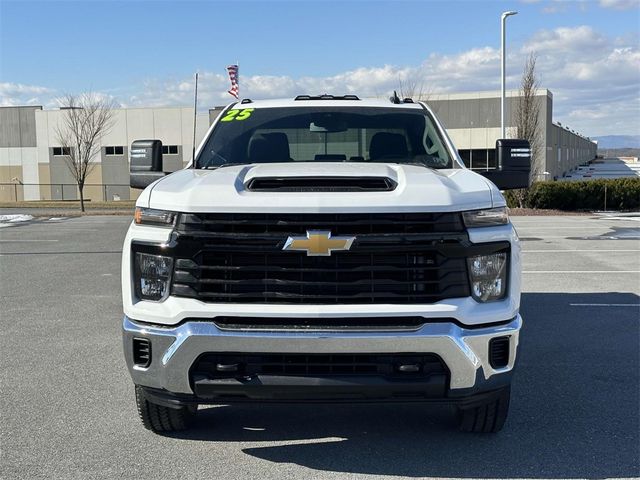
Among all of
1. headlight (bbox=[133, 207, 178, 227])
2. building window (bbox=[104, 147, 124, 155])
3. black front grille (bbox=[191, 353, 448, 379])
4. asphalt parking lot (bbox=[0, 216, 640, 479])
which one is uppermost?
building window (bbox=[104, 147, 124, 155])

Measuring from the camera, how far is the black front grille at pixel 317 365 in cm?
364

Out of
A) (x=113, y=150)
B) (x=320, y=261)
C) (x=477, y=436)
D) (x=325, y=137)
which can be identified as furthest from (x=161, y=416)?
(x=113, y=150)

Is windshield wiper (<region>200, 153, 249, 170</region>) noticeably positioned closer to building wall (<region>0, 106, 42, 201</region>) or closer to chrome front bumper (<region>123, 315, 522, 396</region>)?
chrome front bumper (<region>123, 315, 522, 396</region>)

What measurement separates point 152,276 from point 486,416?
2.08 m

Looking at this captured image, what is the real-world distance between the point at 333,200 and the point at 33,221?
2306cm


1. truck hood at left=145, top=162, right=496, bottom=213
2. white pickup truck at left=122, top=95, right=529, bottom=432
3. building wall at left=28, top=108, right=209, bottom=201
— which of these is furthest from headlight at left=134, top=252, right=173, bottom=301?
building wall at left=28, top=108, right=209, bottom=201

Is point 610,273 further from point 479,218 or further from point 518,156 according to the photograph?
point 479,218

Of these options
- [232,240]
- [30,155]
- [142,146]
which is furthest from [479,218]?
[30,155]

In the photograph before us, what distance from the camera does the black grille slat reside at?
367cm

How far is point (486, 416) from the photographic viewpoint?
13.9ft

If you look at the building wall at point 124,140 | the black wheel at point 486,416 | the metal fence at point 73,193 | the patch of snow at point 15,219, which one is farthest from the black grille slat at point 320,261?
the metal fence at point 73,193

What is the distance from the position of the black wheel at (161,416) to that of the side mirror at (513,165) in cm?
268

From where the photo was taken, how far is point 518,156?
17.3ft

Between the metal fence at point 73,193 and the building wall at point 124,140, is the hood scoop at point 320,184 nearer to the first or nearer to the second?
the building wall at point 124,140
